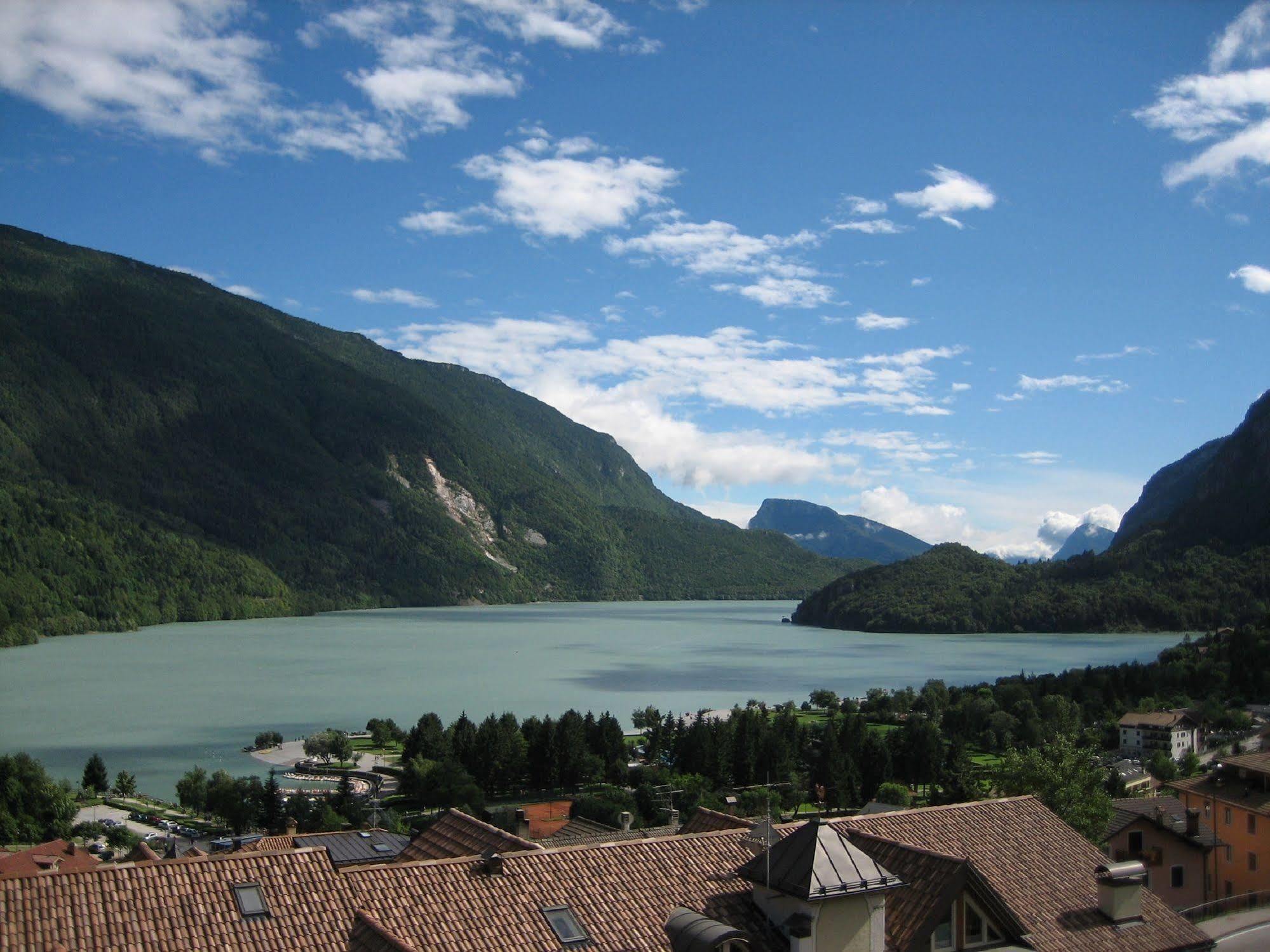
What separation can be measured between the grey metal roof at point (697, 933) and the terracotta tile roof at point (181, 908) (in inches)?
78.7

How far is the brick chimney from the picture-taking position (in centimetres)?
859

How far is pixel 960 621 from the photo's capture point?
16662 cm

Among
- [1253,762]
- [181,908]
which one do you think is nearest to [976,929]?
[181,908]

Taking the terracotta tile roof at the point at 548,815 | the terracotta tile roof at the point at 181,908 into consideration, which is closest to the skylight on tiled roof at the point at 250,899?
the terracotta tile roof at the point at 181,908

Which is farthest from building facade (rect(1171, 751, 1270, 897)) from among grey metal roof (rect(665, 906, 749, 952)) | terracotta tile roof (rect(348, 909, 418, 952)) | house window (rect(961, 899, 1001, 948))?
terracotta tile roof (rect(348, 909, 418, 952))

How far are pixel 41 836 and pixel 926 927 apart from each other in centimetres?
3235

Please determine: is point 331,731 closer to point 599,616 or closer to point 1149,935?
point 1149,935

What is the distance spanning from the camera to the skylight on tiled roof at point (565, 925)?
7180 mm

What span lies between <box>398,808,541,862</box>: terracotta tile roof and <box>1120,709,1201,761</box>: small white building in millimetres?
51622

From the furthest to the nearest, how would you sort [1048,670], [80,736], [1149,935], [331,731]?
1. [1048,670]
2. [80,736]
3. [331,731]
4. [1149,935]

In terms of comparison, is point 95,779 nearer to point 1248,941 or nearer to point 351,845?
point 351,845

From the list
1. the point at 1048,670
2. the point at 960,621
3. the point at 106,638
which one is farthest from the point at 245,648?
the point at 960,621

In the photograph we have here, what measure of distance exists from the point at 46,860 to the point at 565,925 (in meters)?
16.2

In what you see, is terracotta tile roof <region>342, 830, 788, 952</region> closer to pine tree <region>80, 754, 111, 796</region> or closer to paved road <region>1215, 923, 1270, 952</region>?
paved road <region>1215, 923, 1270, 952</region>
